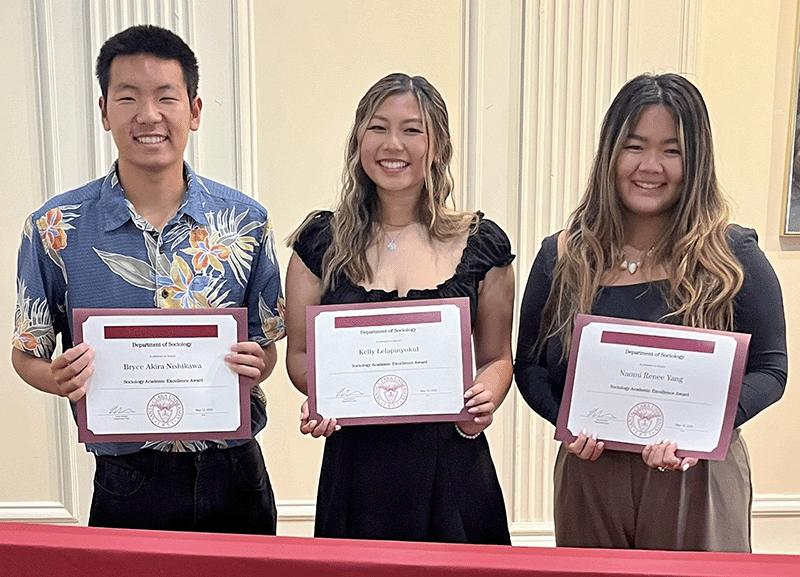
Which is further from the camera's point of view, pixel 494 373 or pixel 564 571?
pixel 494 373

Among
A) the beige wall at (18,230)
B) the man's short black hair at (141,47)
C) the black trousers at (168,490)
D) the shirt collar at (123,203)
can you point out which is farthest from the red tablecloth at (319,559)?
the beige wall at (18,230)

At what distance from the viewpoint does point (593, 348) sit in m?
1.40

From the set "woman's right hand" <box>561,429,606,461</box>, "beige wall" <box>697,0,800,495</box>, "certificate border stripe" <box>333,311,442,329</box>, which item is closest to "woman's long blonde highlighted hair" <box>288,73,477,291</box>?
"certificate border stripe" <box>333,311,442,329</box>

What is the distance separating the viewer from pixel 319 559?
0.83m

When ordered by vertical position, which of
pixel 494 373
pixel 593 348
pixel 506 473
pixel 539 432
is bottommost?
pixel 506 473

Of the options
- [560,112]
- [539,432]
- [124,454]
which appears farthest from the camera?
[539,432]

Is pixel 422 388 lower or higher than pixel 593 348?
lower

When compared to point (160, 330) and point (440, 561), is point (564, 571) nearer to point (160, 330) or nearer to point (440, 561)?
point (440, 561)

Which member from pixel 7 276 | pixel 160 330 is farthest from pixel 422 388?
pixel 7 276

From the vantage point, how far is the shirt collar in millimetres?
1503

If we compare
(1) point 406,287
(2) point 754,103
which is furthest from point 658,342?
(2) point 754,103

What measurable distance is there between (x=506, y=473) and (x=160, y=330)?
1.93 metres
